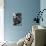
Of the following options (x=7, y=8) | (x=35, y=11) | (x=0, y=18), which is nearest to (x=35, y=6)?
(x=35, y=11)

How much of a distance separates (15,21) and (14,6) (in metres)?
0.56

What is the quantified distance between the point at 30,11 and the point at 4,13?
975mm

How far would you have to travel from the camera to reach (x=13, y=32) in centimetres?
494

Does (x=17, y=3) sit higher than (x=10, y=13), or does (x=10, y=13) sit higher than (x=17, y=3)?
(x=17, y=3)

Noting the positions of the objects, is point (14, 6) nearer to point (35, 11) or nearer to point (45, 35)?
point (35, 11)

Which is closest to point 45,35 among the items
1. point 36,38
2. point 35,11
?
point 36,38

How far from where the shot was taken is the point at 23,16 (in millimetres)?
4953

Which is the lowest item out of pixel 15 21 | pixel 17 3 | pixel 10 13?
pixel 15 21

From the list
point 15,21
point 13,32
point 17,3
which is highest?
point 17,3

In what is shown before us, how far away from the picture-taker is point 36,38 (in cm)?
254

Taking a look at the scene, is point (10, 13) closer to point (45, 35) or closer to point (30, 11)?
point (30, 11)

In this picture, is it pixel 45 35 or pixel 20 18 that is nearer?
pixel 45 35

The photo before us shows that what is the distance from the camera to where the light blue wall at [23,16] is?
16.0 ft

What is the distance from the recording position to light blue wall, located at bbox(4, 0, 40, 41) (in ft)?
16.0
